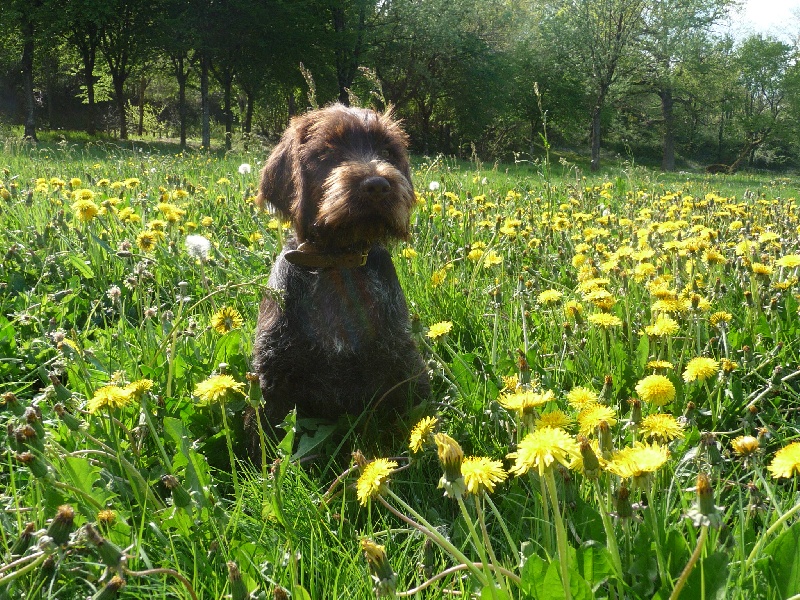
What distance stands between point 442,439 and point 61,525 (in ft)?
2.51

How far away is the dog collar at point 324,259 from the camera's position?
8.75ft

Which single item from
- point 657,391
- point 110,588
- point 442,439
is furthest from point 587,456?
point 110,588

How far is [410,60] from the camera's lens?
33750mm

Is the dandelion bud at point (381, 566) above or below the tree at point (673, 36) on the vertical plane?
below

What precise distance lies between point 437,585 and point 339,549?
0.34 m

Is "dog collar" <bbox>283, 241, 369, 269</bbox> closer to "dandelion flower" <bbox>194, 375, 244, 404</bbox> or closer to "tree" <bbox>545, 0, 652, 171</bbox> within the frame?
"dandelion flower" <bbox>194, 375, 244, 404</bbox>

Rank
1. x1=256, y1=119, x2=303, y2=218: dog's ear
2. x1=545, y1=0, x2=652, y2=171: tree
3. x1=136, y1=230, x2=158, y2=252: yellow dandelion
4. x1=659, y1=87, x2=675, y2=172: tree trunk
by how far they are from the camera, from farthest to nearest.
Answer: x1=659, y1=87, x2=675, y2=172: tree trunk, x1=545, y1=0, x2=652, y2=171: tree, x1=136, y1=230, x2=158, y2=252: yellow dandelion, x1=256, y1=119, x2=303, y2=218: dog's ear

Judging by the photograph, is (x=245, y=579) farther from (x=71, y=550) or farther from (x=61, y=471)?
(x=61, y=471)

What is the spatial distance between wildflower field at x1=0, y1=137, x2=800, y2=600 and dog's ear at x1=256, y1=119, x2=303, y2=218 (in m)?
0.40

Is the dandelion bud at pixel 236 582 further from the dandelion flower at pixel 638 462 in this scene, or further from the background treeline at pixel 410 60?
the background treeline at pixel 410 60

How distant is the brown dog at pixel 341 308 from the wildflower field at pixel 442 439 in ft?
0.43

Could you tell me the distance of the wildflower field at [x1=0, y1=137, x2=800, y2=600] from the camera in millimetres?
1358

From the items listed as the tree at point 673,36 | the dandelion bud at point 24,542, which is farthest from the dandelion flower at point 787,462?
the tree at point 673,36

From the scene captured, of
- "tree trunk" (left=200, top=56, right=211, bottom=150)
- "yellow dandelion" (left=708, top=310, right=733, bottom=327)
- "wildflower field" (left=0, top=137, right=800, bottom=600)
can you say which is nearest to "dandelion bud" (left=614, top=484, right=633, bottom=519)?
"wildflower field" (left=0, top=137, right=800, bottom=600)
